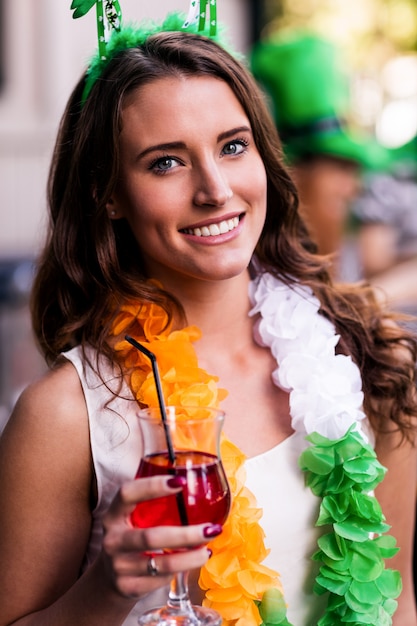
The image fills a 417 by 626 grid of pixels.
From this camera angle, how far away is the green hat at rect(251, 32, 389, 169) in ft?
12.3

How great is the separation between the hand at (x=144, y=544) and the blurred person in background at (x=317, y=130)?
2.39m

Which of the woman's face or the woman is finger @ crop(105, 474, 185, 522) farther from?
the woman's face

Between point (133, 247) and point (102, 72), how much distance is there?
0.37m

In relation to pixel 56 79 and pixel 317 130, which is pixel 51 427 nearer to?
pixel 317 130

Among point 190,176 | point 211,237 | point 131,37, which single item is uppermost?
point 131,37

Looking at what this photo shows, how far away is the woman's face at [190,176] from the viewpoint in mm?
1819

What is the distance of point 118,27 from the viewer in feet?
6.49

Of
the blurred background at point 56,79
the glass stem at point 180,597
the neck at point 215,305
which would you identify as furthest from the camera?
the blurred background at point 56,79

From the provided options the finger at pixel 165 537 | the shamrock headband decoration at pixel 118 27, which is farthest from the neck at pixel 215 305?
the finger at pixel 165 537

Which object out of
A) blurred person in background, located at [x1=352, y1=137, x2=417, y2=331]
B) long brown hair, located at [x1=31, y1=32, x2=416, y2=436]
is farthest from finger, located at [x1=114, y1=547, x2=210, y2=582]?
blurred person in background, located at [x1=352, y1=137, x2=417, y2=331]

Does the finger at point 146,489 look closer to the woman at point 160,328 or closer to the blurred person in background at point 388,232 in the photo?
the woman at point 160,328

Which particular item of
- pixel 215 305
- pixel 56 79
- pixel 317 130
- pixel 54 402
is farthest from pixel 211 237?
pixel 56 79

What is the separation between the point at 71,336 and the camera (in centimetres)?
201

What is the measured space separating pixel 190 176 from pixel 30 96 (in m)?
4.39
